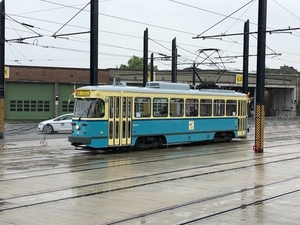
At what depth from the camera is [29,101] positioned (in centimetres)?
5462

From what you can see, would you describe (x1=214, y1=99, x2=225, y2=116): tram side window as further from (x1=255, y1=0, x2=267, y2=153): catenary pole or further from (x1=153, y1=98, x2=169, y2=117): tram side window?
(x1=255, y1=0, x2=267, y2=153): catenary pole

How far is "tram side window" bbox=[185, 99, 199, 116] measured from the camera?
24.6 meters

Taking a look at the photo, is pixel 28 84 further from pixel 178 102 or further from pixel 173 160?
pixel 173 160

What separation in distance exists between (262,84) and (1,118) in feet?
47.4

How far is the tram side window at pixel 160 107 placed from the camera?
22.8 meters

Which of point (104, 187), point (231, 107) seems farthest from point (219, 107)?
point (104, 187)

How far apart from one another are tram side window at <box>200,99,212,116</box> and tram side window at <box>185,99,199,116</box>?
0.42m

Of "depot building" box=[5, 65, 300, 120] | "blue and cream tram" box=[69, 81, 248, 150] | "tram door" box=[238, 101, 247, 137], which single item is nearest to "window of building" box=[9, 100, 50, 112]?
"depot building" box=[5, 65, 300, 120]

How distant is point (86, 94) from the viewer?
2062 centimetres

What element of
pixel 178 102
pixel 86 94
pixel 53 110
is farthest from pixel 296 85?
pixel 86 94

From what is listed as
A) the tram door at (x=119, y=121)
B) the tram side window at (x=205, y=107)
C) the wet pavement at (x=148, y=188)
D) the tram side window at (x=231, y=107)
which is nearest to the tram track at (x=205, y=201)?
the wet pavement at (x=148, y=188)

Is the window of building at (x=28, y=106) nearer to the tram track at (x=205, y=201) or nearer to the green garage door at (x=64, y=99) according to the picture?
the green garage door at (x=64, y=99)

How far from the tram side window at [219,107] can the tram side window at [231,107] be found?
418 millimetres

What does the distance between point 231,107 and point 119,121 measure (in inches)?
354
